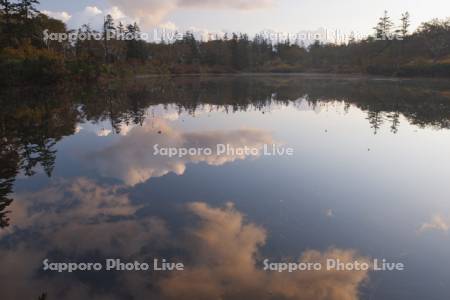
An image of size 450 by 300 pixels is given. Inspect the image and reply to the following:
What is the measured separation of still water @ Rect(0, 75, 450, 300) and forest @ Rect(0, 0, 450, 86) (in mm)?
23593

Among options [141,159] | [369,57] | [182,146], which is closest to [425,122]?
[182,146]

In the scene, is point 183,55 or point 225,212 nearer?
point 225,212

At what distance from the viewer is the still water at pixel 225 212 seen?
16.7ft

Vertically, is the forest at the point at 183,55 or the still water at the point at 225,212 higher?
the forest at the point at 183,55

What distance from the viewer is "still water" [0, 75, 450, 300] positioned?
5094mm

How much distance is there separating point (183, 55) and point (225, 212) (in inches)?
3374

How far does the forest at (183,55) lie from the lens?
122 ft

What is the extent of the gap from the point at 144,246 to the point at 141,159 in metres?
5.86

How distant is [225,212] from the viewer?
7.54m

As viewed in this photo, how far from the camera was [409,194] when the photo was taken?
27.7 feet

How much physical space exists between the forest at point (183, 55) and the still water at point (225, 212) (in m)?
23.6

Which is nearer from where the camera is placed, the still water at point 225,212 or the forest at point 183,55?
the still water at point 225,212

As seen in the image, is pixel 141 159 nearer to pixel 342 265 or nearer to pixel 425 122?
pixel 342 265

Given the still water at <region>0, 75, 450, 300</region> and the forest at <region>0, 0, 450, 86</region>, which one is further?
the forest at <region>0, 0, 450, 86</region>
